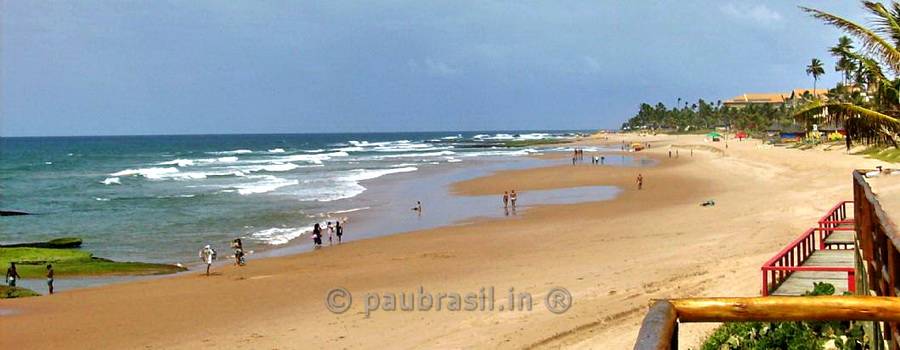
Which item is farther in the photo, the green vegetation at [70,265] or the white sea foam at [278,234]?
the white sea foam at [278,234]

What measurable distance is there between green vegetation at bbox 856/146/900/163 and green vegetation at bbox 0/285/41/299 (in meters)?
32.8

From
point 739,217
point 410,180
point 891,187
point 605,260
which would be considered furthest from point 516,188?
point 605,260

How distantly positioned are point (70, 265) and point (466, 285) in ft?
39.6

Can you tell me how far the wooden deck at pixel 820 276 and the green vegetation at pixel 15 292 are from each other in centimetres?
1569

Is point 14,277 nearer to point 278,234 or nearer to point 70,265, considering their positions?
point 70,265

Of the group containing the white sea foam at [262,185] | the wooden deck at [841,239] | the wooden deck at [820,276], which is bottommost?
the white sea foam at [262,185]

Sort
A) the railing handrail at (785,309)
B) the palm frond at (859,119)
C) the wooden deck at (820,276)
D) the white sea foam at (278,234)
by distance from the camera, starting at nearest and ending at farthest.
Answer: the railing handrail at (785,309) < the wooden deck at (820,276) < the palm frond at (859,119) < the white sea foam at (278,234)

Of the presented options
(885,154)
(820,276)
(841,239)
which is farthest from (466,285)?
(885,154)

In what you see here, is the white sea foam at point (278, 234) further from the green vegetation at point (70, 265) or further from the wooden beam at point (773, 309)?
the wooden beam at point (773, 309)

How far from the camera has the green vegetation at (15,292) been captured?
55.8ft

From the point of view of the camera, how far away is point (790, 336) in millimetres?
7750

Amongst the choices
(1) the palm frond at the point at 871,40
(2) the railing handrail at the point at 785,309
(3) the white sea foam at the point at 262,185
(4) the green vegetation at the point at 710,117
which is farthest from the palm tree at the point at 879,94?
(4) the green vegetation at the point at 710,117

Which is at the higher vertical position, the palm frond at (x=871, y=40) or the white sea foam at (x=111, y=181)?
the palm frond at (x=871, y=40)

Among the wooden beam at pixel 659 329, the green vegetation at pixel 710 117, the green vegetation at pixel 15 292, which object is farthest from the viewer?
the green vegetation at pixel 710 117
